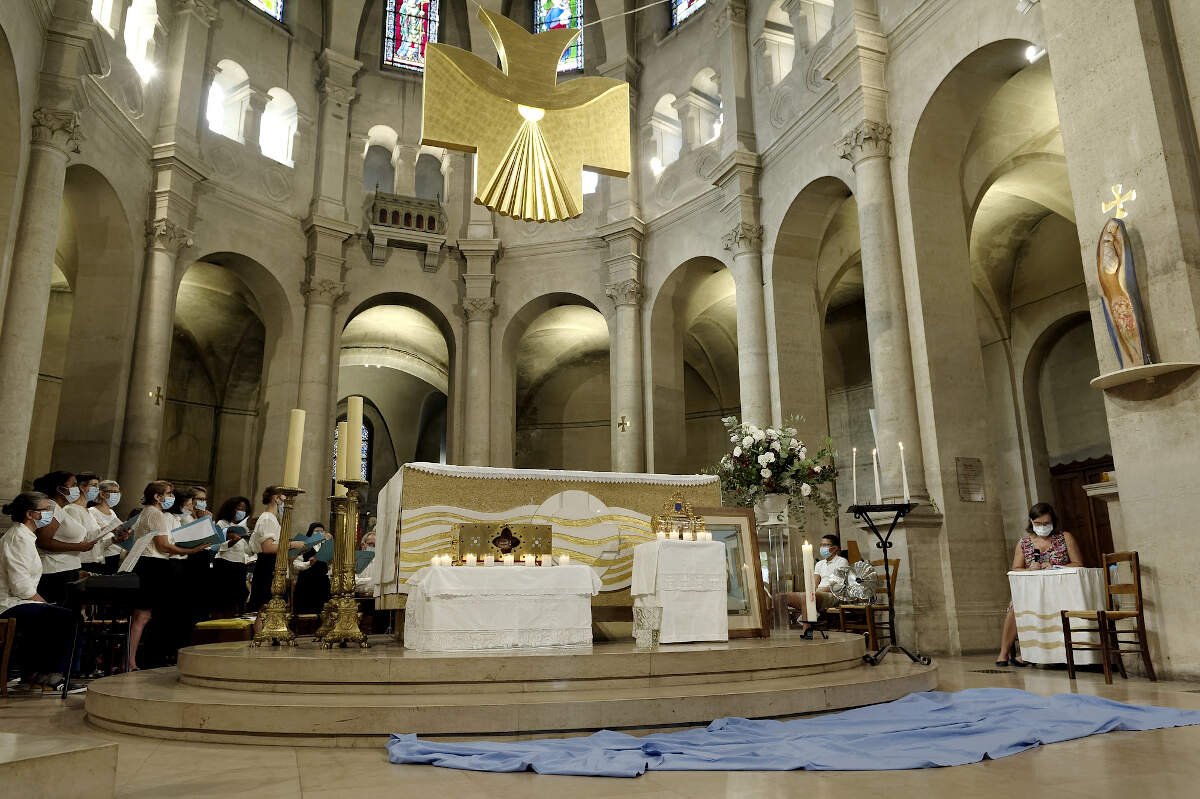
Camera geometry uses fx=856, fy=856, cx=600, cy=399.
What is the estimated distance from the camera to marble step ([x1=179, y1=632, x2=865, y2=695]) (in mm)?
4734

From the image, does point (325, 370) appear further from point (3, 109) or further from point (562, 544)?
point (562, 544)

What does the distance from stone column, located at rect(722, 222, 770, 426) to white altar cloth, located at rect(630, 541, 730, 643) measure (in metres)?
6.62

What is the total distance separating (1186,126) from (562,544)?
580 centimetres

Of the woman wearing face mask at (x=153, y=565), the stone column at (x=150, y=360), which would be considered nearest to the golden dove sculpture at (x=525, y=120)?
the woman wearing face mask at (x=153, y=565)

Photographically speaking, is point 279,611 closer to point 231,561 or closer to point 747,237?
point 231,561

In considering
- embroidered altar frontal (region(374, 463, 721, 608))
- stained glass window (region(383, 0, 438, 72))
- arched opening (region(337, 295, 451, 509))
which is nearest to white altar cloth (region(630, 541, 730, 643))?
embroidered altar frontal (region(374, 463, 721, 608))

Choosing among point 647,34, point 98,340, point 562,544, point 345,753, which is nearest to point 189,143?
point 98,340

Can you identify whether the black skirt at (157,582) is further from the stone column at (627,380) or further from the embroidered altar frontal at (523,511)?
the stone column at (627,380)

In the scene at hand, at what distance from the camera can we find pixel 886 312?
9.97 metres

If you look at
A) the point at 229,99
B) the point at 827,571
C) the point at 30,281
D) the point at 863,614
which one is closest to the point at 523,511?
the point at 863,614

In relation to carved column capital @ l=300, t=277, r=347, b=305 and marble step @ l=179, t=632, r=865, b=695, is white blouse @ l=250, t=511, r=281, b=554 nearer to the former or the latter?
marble step @ l=179, t=632, r=865, b=695

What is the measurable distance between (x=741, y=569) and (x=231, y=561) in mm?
4638

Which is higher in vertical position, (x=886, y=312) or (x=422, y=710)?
(x=886, y=312)

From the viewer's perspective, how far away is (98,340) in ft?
41.1
